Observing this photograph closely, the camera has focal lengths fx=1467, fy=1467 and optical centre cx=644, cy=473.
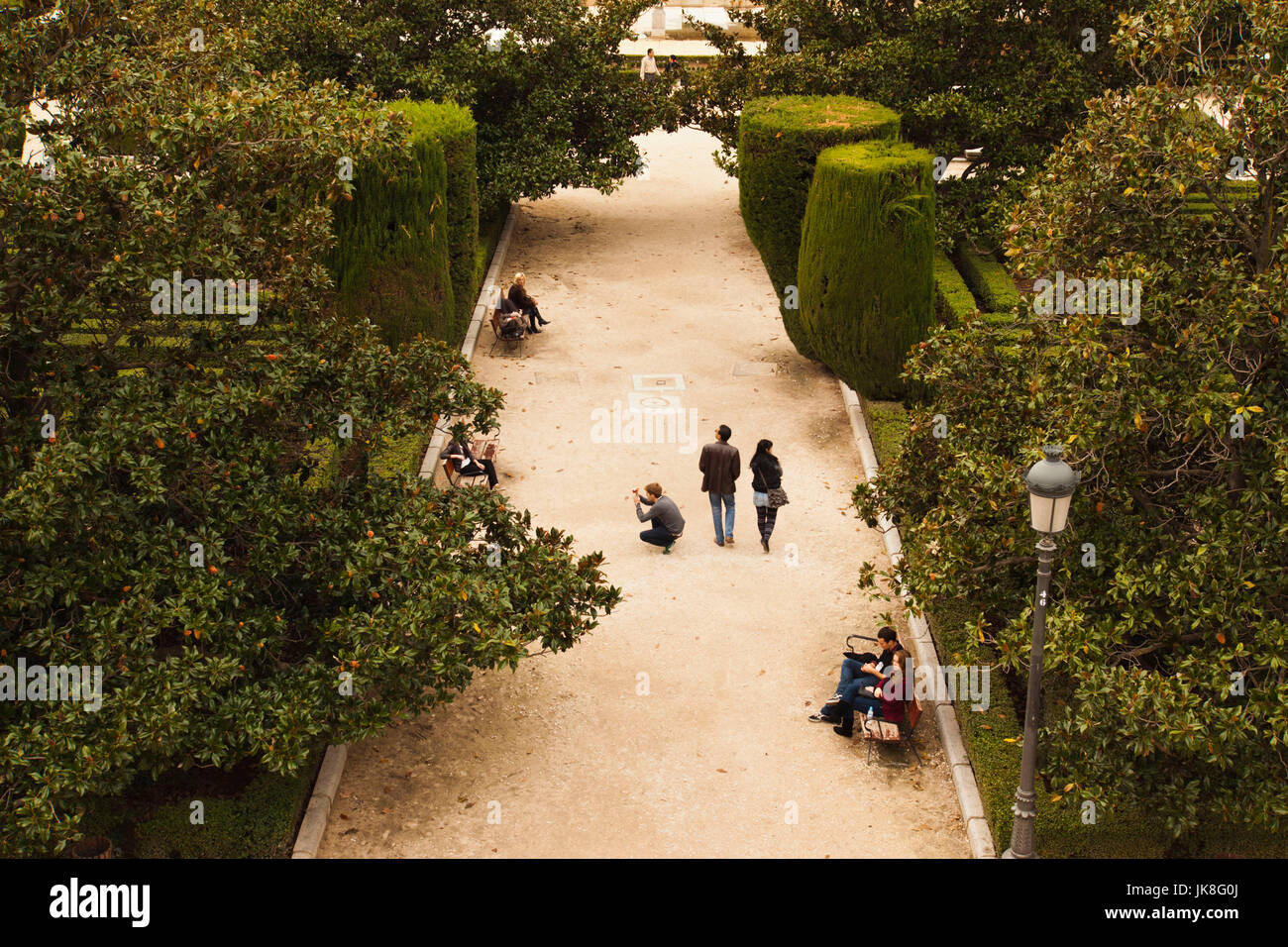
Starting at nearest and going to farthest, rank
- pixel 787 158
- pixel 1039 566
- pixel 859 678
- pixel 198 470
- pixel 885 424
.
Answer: pixel 1039 566 < pixel 198 470 < pixel 859 678 < pixel 885 424 < pixel 787 158

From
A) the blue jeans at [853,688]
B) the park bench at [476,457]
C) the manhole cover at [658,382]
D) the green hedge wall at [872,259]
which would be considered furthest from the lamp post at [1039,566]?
the manhole cover at [658,382]

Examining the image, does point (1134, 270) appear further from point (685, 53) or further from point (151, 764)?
point (685, 53)

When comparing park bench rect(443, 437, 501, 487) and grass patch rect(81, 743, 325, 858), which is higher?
park bench rect(443, 437, 501, 487)

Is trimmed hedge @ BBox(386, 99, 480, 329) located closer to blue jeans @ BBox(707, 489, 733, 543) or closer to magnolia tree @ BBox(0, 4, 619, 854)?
blue jeans @ BBox(707, 489, 733, 543)

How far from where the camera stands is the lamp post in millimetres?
10695

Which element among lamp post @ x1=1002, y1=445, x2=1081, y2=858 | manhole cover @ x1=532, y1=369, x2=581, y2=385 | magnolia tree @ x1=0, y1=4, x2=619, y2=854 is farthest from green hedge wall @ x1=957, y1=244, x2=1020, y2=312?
magnolia tree @ x1=0, y1=4, x2=619, y2=854

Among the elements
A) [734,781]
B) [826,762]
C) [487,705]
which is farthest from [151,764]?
[826,762]

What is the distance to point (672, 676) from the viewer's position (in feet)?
47.3

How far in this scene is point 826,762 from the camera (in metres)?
13.3

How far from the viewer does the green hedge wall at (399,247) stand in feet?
61.1

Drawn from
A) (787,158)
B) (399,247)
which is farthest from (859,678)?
(787,158)

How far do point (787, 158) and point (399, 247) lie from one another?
215 inches

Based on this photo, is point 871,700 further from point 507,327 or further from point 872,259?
point 507,327

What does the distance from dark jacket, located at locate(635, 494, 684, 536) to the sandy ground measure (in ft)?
1.18
